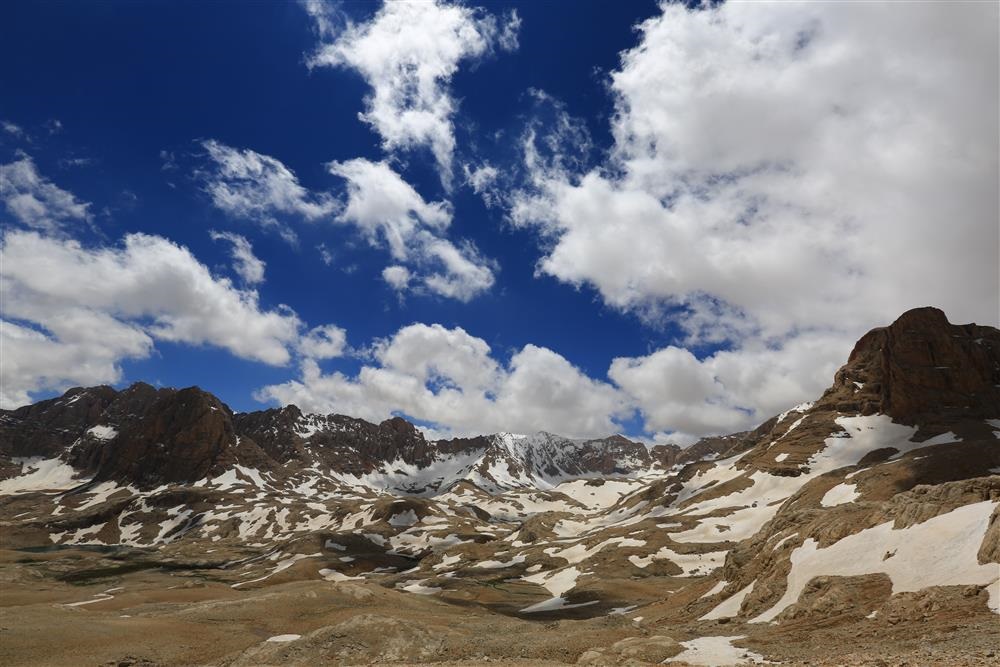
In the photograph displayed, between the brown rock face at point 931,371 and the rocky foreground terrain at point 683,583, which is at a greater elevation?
the brown rock face at point 931,371

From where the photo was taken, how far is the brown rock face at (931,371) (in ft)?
517

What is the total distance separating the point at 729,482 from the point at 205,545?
597 ft

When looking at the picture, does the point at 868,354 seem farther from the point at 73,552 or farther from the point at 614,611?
the point at 73,552

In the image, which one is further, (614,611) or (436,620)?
(614,611)

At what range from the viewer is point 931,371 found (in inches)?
6442

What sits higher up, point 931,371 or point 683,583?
point 931,371

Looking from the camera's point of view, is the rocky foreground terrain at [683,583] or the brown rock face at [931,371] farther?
the brown rock face at [931,371]

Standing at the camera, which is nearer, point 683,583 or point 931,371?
point 683,583

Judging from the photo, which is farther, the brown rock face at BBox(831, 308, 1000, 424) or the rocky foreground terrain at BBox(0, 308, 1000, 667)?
the brown rock face at BBox(831, 308, 1000, 424)

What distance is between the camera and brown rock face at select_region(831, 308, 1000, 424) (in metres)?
158

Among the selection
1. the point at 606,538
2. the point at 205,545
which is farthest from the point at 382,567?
the point at 205,545

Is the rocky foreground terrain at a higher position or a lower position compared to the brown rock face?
lower

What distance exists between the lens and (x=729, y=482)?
16900 cm

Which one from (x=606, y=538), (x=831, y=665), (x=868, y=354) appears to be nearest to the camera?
(x=831, y=665)
